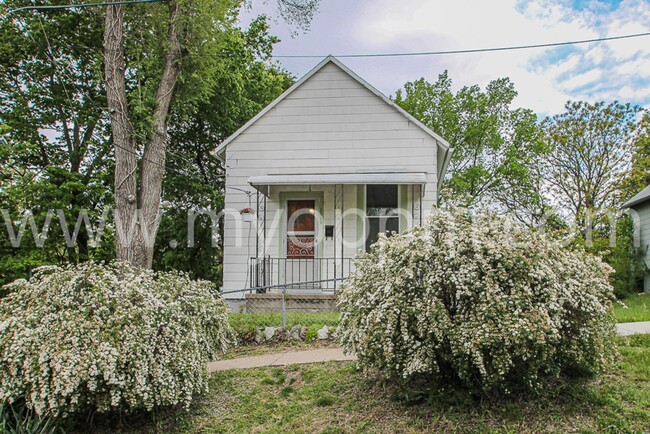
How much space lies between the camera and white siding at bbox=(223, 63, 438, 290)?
409 inches

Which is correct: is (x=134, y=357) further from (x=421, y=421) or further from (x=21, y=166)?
(x=21, y=166)

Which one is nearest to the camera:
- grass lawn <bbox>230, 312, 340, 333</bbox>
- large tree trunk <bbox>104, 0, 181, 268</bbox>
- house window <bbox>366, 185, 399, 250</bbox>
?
grass lawn <bbox>230, 312, 340, 333</bbox>

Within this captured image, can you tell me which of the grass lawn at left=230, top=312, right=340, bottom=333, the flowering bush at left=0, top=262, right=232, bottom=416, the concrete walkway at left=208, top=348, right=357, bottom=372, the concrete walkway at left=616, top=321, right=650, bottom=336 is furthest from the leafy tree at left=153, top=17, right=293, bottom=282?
the concrete walkway at left=616, top=321, right=650, bottom=336

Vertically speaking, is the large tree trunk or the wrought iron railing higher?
the large tree trunk

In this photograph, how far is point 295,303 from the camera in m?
9.24

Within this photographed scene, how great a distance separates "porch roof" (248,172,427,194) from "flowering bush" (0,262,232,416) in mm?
5159

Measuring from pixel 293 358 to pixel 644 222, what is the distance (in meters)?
14.6

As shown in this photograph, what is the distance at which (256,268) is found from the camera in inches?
394

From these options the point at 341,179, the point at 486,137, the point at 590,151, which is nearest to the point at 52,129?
the point at 341,179

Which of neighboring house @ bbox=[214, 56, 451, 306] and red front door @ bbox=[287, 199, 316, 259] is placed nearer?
neighboring house @ bbox=[214, 56, 451, 306]

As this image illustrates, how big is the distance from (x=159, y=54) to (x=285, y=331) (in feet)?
23.0

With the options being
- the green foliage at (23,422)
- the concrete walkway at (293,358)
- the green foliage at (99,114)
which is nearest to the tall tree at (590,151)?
the green foliage at (99,114)

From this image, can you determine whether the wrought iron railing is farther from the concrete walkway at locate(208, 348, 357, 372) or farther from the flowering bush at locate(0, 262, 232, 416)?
the flowering bush at locate(0, 262, 232, 416)

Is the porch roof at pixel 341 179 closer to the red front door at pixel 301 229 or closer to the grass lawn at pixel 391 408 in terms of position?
the red front door at pixel 301 229
